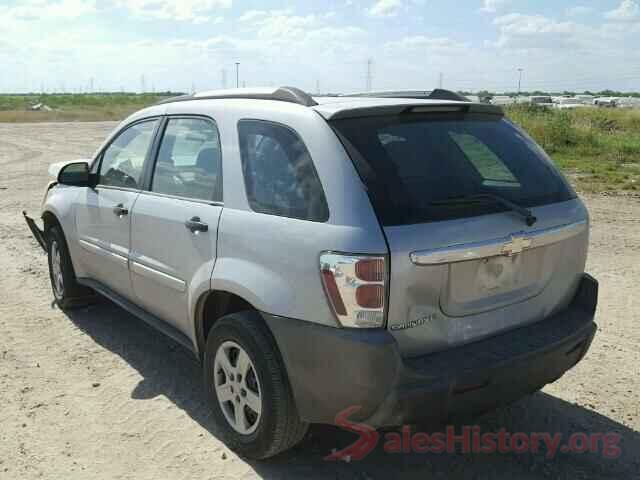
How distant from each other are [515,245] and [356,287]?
2.68ft

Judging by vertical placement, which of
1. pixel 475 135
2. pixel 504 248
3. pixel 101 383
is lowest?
pixel 101 383

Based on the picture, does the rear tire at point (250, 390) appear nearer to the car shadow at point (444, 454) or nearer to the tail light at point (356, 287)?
the car shadow at point (444, 454)

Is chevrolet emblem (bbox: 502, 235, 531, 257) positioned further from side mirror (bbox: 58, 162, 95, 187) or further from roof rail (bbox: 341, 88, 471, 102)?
side mirror (bbox: 58, 162, 95, 187)

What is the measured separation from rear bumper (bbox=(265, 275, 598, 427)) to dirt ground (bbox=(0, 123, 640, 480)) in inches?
23.3

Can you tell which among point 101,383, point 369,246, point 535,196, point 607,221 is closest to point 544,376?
point 535,196

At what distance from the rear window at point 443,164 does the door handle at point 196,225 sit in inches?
36.3

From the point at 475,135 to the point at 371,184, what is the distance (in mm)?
927

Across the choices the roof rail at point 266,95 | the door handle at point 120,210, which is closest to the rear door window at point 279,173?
the roof rail at point 266,95

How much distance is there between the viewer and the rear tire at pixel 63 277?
512 cm

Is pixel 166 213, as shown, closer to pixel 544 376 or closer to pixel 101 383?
pixel 101 383

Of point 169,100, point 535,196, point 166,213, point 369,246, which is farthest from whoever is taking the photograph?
point 169,100

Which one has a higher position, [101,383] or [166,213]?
[166,213]

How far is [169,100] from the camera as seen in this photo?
4.02m

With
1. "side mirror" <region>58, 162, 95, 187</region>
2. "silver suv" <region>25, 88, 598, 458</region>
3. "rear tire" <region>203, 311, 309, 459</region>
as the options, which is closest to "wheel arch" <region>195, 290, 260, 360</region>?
"silver suv" <region>25, 88, 598, 458</region>
